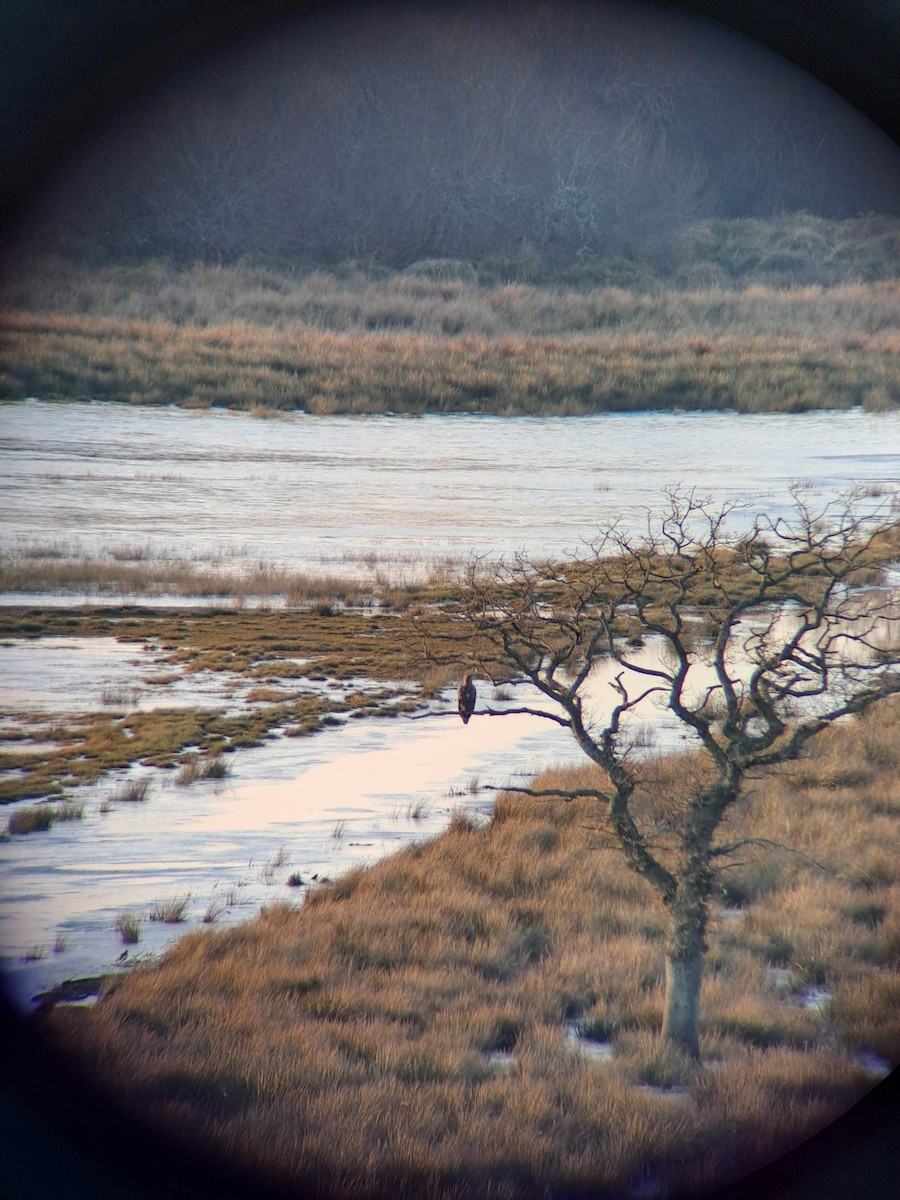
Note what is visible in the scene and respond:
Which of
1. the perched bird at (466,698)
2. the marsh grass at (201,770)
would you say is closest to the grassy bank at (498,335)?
the perched bird at (466,698)

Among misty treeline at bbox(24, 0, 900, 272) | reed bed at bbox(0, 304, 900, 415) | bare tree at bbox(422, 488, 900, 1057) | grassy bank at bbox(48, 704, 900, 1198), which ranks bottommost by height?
grassy bank at bbox(48, 704, 900, 1198)

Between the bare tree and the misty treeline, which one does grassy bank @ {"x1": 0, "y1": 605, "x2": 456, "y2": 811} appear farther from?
the misty treeline

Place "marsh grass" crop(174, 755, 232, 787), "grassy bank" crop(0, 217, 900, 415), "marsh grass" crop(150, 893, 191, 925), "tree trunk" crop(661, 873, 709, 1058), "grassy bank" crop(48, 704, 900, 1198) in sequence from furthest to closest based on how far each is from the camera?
"grassy bank" crop(0, 217, 900, 415)
"marsh grass" crop(174, 755, 232, 787)
"marsh grass" crop(150, 893, 191, 925)
"tree trunk" crop(661, 873, 709, 1058)
"grassy bank" crop(48, 704, 900, 1198)

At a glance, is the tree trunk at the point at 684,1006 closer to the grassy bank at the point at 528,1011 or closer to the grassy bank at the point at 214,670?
the grassy bank at the point at 528,1011

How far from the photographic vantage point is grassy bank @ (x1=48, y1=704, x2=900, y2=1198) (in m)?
1.92

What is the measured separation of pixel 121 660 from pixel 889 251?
244cm

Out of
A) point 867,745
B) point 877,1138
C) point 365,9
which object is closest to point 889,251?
point 867,745

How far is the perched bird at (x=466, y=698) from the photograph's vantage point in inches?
94.1

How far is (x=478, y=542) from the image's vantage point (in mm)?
2584

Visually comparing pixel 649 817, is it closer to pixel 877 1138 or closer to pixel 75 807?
pixel 877 1138

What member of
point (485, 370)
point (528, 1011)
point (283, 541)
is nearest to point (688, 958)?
point (528, 1011)

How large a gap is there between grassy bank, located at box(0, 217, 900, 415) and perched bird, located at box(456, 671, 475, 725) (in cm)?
81

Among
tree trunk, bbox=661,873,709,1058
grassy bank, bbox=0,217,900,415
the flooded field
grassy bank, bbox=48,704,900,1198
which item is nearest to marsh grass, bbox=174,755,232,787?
the flooded field

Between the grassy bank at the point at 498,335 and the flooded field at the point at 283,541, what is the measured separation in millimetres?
74
